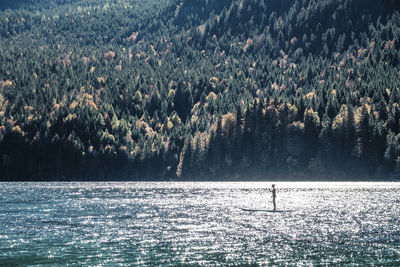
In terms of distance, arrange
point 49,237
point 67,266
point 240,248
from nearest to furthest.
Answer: point 67,266 → point 240,248 → point 49,237

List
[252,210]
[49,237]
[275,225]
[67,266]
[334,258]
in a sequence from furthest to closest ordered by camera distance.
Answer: [252,210] < [275,225] < [49,237] < [334,258] < [67,266]

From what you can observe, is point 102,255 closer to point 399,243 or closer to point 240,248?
point 240,248

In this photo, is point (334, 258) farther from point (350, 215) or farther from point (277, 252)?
point (350, 215)

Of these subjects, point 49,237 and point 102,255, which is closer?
point 102,255

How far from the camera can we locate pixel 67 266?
184 ft

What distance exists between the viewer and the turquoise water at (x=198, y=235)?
197ft

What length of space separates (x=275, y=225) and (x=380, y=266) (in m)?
30.4

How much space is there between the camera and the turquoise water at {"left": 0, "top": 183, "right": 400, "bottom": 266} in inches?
2370

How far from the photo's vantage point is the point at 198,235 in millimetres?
75312

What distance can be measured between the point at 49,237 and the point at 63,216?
82.7 feet

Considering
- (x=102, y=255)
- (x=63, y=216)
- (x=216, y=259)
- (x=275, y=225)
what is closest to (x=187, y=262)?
(x=216, y=259)

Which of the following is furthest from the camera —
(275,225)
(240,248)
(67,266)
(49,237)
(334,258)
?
(275,225)

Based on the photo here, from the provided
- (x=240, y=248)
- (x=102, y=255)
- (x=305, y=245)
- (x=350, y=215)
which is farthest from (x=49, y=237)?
(x=350, y=215)

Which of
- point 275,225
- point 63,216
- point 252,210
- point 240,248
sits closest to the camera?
point 240,248
